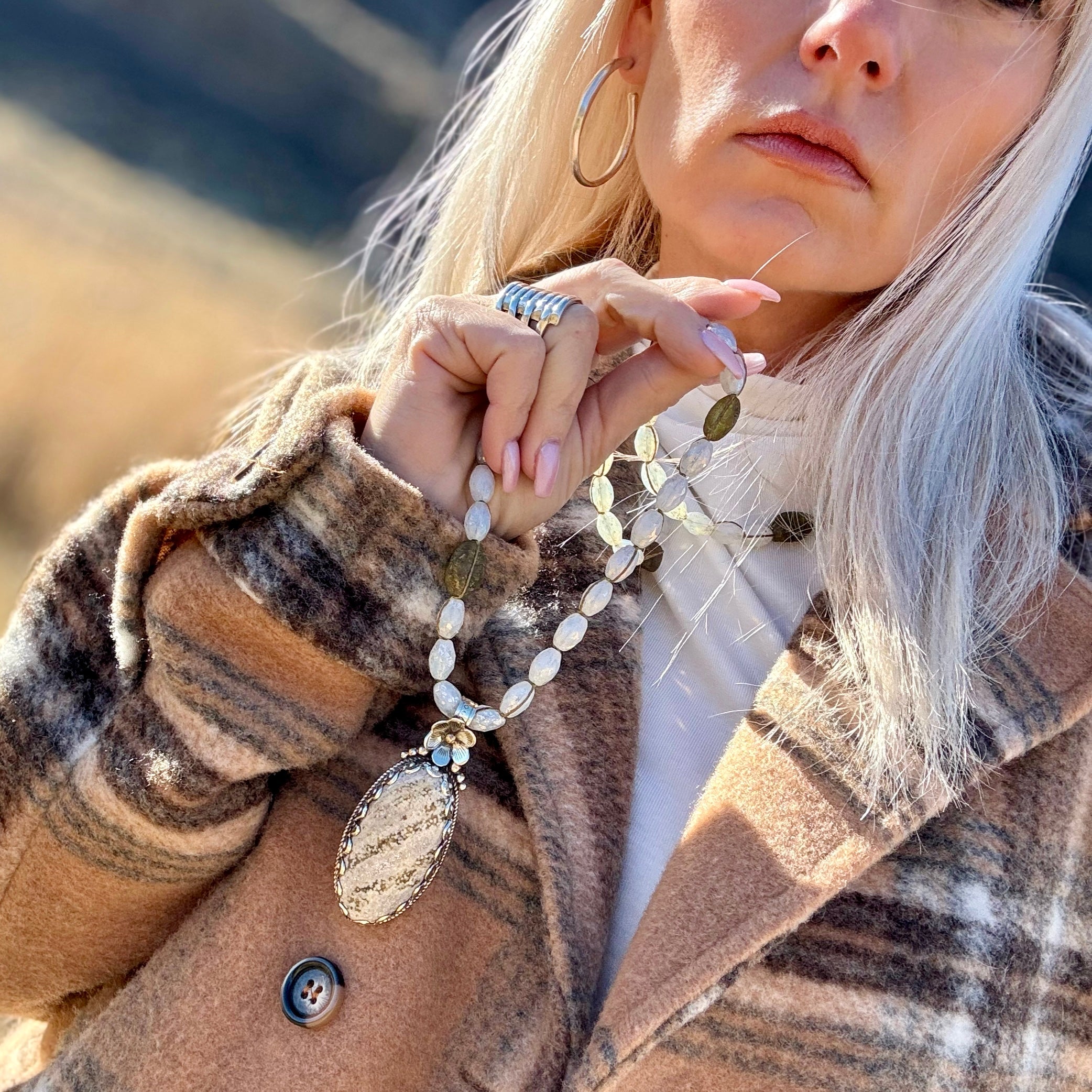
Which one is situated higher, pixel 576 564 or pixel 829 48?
pixel 829 48

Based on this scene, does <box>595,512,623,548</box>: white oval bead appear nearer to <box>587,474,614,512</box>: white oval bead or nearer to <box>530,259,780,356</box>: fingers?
<box>587,474,614,512</box>: white oval bead

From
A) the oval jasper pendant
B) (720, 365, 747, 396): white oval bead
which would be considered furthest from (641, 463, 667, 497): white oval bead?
the oval jasper pendant

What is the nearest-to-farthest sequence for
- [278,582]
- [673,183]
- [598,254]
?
[278,582] → [673,183] → [598,254]

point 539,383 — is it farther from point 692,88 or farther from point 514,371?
point 692,88

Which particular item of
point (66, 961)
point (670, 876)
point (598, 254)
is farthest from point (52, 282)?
point (670, 876)

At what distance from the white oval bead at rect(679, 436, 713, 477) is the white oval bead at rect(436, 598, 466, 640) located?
288mm

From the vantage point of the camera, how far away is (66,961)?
1.34 meters

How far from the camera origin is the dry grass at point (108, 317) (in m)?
4.57

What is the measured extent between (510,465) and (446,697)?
10.2 inches

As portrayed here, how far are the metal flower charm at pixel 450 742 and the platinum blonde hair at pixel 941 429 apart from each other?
44cm

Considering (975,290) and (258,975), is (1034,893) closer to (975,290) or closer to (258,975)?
(975,290)

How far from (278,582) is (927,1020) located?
821 mm

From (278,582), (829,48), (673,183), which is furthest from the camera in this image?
(673,183)

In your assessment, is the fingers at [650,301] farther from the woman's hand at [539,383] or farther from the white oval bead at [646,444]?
the white oval bead at [646,444]
